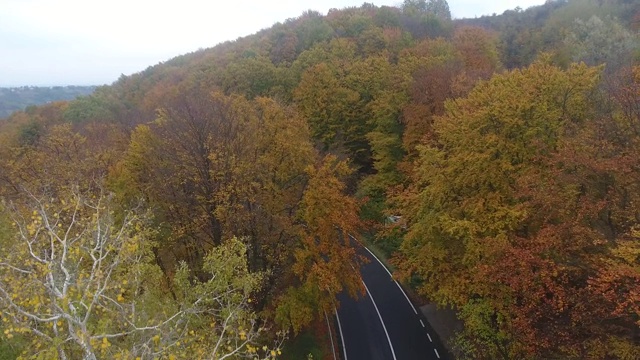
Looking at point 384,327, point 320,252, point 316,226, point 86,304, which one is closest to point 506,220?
point 316,226

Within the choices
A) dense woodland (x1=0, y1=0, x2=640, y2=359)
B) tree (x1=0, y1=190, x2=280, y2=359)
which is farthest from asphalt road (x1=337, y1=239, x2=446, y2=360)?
tree (x1=0, y1=190, x2=280, y2=359)

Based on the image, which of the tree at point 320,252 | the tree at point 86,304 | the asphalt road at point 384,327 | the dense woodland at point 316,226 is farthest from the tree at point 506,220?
the tree at point 86,304

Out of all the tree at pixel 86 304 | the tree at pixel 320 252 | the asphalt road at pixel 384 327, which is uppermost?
the tree at pixel 86 304

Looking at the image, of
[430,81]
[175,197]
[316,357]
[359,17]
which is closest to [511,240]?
[316,357]

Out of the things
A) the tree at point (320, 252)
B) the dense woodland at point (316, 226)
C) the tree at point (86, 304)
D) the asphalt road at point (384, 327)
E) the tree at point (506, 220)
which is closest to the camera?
the tree at point (86, 304)

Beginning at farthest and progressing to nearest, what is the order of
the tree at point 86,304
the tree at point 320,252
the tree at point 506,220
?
the tree at point 320,252, the tree at point 506,220, the tree at point 86,304

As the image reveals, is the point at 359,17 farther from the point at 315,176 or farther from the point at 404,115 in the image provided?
the point at 315,176

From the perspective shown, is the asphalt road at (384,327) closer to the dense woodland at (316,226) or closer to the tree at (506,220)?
the dense woodland at (316,226)

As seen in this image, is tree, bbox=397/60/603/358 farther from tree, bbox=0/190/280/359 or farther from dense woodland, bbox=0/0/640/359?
tree, bbox=0/190/280/359
